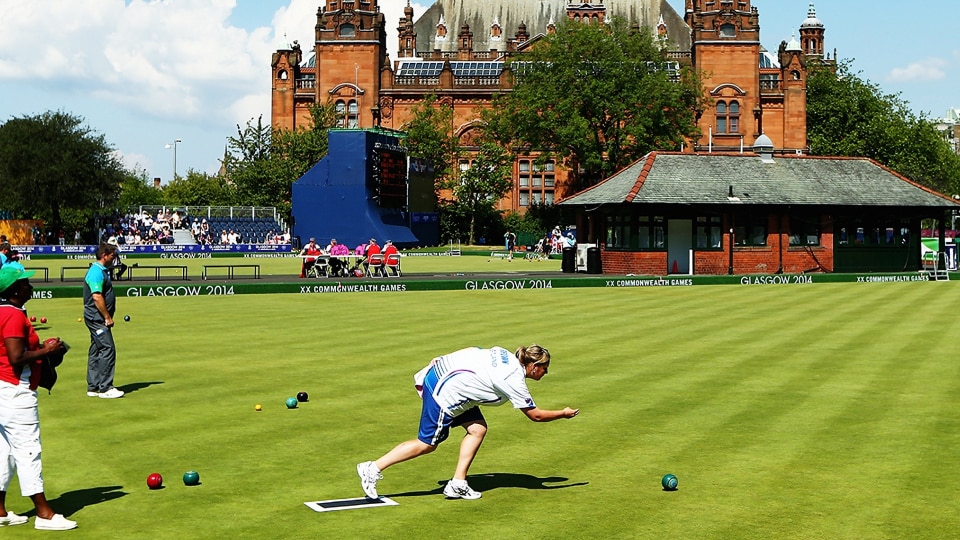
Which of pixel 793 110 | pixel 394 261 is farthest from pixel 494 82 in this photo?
pixel 394 261

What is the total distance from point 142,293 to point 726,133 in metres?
62.2

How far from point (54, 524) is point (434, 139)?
76358mm

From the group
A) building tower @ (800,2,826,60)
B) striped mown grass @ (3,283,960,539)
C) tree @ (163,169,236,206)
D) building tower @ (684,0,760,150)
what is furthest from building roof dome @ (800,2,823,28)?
striped mown grass @ (3,283,960,539)

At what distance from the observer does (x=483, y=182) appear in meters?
83.7

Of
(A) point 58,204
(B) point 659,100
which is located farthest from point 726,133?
(A) point 58,204

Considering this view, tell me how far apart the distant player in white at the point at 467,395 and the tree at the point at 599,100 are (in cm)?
6635

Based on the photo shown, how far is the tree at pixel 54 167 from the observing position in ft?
247

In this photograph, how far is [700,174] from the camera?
157 feet

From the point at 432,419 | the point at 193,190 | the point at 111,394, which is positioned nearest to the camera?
the point at 432,419

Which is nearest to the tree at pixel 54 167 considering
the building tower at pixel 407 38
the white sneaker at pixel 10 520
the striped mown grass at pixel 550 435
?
the building tower at pixel 407 38

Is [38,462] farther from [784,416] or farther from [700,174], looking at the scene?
[700,174]

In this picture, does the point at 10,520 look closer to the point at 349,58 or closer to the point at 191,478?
the point at 191,478

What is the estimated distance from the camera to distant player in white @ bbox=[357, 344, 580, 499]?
28.5 ft

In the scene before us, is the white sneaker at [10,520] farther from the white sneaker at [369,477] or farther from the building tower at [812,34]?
the building tower at [812,34]
